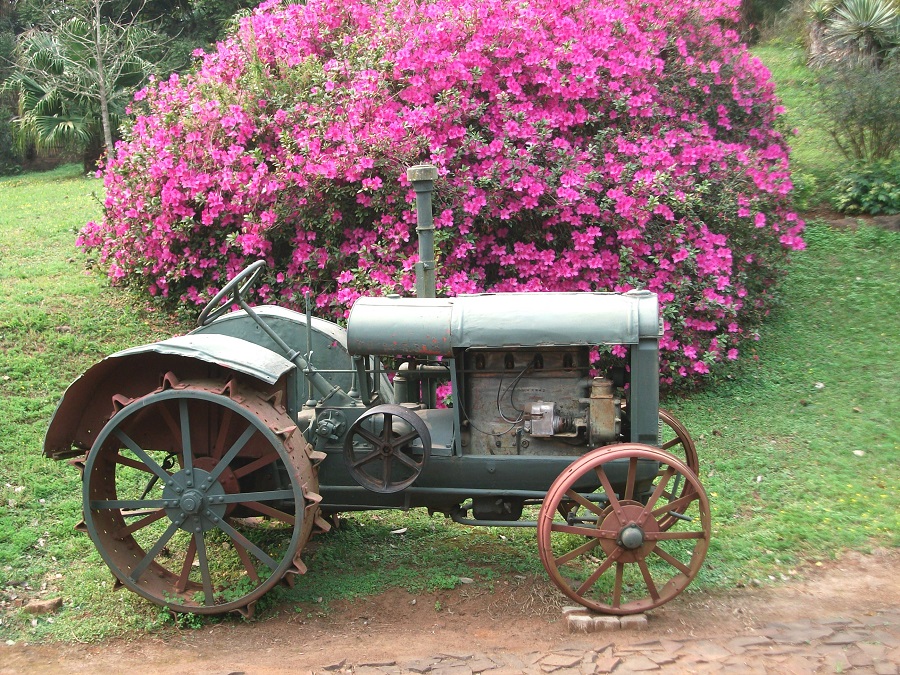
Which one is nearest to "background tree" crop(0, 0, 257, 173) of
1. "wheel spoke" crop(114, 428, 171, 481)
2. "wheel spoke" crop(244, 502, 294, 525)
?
"wheel spoke" crop(114, 428, 171, 481)

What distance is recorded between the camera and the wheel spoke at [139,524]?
14.4 feet

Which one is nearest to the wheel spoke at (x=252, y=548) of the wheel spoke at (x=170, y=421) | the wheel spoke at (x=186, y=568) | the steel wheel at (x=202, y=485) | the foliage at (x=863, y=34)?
the steel wheel at (x=202, y=485)

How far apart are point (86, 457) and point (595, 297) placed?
270 cm

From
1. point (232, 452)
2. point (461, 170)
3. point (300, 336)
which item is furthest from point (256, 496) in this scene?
point (461, 170)

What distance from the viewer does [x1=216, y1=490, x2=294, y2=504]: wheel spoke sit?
13.9 ft

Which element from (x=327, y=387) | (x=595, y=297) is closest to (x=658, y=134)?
(x=595, y=297)

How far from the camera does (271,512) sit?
4.37 meters

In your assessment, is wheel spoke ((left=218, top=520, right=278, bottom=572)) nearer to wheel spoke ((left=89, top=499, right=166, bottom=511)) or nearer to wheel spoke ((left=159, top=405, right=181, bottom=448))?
wheel spoke ((left=89, top=499, right=166, bottom=511))

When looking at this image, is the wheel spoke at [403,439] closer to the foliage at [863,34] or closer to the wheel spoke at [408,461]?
the wheel spoke at [408,461]

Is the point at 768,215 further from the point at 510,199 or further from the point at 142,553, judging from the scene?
the point at 142,553

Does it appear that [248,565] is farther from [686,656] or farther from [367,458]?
[686,656]

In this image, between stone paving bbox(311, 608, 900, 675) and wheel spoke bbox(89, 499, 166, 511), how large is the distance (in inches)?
45.3

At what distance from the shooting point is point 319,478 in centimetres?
470

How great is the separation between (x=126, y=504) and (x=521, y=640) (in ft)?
6.69
